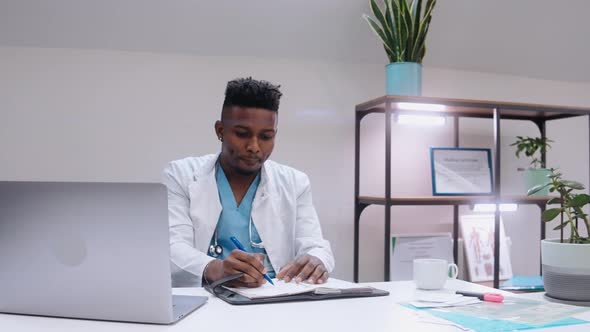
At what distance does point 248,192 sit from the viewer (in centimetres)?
198

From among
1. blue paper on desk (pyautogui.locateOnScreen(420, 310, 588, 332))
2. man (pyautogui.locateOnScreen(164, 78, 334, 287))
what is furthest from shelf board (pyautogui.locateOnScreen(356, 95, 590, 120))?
blue paper on desk (pyautogui.locateOnScreen(420, 310, 588, 332))

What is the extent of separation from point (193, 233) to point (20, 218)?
3.04 feet

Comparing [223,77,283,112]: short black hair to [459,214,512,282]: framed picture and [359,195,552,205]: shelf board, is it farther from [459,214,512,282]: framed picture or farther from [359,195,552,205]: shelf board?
[459,214,512,282]: framed picture

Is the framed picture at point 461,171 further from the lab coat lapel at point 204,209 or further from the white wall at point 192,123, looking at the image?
the lab coat lapel at point 204,209

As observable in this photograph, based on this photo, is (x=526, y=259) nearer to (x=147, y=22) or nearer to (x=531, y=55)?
(x=531, y=55)

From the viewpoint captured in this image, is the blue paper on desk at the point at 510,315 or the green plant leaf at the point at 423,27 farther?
the green plant leaf at the point at 423,27

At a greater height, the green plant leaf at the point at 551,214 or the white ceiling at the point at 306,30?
the white ceiling at the point at 306,30

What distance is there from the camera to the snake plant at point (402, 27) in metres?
2.53

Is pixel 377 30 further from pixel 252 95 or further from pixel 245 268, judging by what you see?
pixel 245 268

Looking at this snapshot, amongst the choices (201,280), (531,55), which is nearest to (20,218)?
(201,280)

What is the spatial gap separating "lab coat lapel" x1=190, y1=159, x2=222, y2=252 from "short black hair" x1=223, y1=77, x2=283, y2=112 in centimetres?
30

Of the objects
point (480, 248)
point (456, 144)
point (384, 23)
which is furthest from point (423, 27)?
point (480, 248)

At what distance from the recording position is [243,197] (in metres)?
1.98

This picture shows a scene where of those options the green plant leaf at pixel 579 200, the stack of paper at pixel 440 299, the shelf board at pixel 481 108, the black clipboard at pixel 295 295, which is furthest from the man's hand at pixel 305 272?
the shelf board at pixel 481 108
